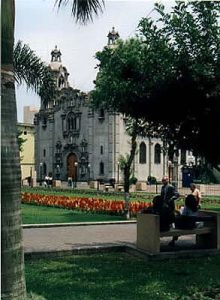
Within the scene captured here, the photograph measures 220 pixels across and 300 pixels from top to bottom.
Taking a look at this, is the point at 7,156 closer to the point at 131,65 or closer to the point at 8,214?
the point at 8,214

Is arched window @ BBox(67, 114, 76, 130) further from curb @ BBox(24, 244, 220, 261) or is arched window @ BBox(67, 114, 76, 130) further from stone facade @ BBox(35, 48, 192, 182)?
curb @ BBox(24, 244, 220, 261)

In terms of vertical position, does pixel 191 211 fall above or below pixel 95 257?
above

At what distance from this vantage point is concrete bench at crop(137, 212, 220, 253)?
909 centimetres

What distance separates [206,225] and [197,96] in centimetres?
385

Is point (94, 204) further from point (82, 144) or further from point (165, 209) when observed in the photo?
point (82, 144)

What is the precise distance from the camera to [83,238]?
Result: 38.4ft

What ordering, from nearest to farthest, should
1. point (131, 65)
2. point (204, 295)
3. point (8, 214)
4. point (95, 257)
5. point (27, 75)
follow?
point (8, 214), point (204, 295), point (131, 65), point (95, 257), point (27, 75)

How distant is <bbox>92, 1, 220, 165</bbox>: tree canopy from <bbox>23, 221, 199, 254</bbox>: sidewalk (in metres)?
3.05

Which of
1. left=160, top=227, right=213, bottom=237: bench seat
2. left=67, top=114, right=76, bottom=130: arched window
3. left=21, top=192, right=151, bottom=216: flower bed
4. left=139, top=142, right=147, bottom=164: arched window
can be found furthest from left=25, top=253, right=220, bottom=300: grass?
left=67, top=114, right=76, bottom=130: arched window

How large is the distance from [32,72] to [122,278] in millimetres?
7862

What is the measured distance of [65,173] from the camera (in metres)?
61.8

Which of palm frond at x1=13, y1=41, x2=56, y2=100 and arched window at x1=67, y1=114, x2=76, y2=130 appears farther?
arched window at x1=67, y1=114, x2=76, y2=130

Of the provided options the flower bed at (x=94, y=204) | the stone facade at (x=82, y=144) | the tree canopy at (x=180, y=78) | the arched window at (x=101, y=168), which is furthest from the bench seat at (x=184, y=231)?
the arched window at (x=101, y=168)

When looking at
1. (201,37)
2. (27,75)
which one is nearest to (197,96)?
(201,37)
